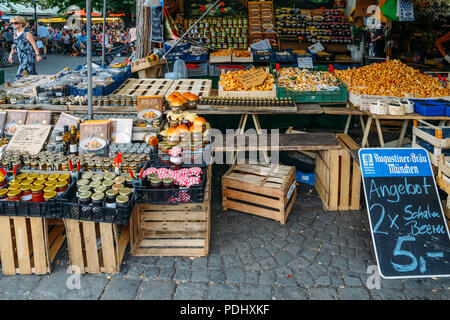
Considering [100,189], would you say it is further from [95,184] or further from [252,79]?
[252,79]

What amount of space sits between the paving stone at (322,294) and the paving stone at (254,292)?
0.36 m

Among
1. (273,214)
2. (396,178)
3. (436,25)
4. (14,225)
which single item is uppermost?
(436,25)

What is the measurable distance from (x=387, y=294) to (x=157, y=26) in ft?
26.3

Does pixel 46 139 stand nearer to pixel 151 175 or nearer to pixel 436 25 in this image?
pixel 151 175

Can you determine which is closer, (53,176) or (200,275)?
(200,275)

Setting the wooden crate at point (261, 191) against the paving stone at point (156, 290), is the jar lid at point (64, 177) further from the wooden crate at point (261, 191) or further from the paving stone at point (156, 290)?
the wooden crate at point (261, 191)

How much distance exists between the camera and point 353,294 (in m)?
3.46

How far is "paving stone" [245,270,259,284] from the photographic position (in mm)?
3631

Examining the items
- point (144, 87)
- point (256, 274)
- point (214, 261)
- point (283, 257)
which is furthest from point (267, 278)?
point (144, 87)

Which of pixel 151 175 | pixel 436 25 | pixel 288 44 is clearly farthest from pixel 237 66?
pixel 436 25

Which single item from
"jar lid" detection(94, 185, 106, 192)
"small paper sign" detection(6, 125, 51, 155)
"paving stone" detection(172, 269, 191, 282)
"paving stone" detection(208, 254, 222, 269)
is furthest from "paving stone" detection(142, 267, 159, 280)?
"small paper sign" detection(6, 125, 51, 155)

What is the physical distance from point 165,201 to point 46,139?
2141 mm

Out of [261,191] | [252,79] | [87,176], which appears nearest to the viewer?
[87,176]

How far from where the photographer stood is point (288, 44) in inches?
427
